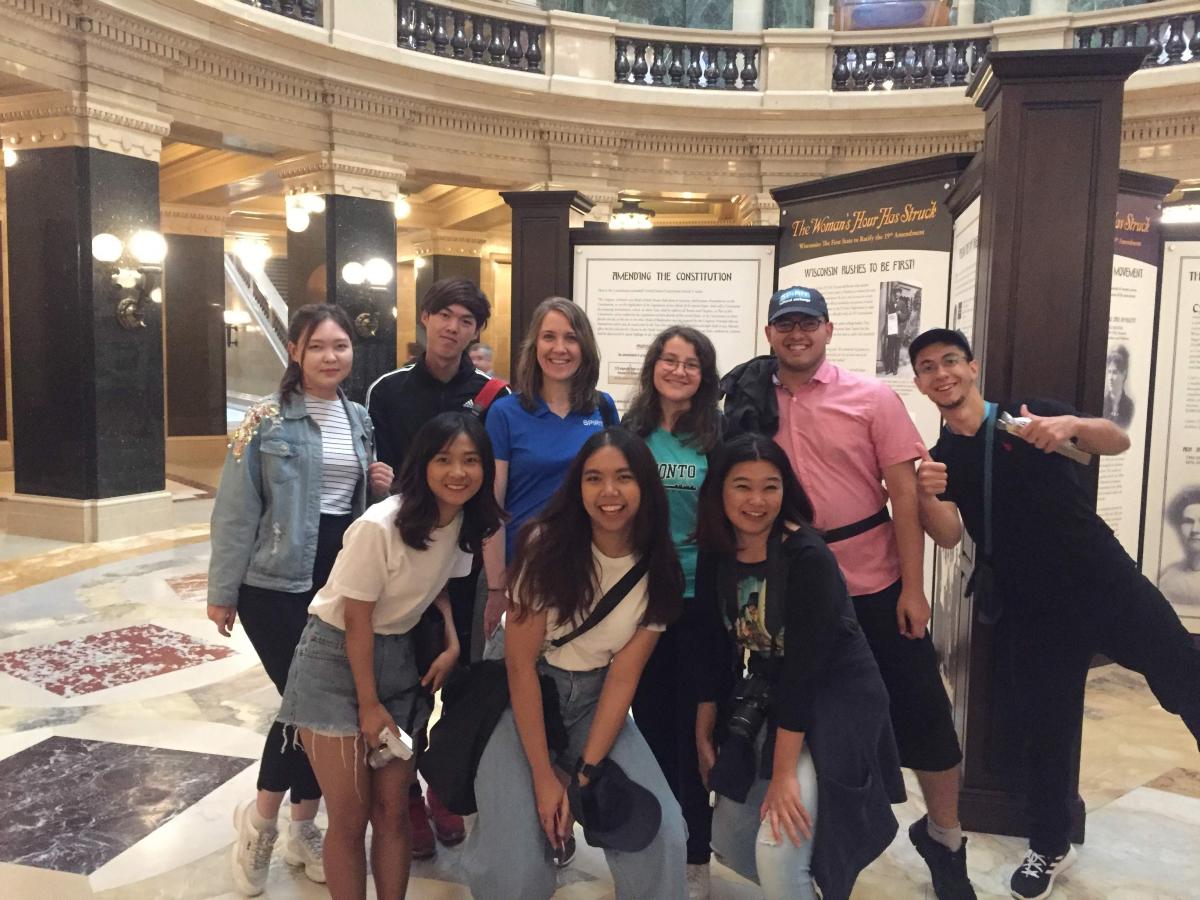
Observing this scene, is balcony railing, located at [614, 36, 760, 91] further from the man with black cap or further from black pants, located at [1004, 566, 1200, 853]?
black pants, located at [1004, 566, 1200, 853]

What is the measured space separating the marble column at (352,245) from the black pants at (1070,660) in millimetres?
8043

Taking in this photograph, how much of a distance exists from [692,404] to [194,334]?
11689mm

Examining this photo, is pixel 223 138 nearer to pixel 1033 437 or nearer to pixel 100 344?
pixel 100 344

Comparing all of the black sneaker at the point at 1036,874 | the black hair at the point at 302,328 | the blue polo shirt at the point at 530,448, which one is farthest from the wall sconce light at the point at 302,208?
the black sneaker at the point at 1036,874

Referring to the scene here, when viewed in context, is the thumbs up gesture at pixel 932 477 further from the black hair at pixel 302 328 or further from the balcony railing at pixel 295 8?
the balcony railing at pixel 295 8

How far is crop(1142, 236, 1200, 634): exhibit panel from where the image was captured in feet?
14.2

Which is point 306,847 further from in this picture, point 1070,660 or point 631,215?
point 631,215

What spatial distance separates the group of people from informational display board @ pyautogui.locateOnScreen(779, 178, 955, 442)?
1319 mm

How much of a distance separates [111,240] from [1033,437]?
7.71m

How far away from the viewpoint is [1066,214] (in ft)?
9.11

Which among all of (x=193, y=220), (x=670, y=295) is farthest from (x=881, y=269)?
(x=193, y=220)

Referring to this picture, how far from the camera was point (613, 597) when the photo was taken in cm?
224

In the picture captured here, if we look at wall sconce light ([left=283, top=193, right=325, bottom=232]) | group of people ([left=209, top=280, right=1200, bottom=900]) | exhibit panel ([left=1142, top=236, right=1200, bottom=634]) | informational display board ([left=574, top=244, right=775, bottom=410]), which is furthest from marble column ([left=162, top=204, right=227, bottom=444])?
exhibit panel ([left=1142, top=236, right=1200, bottom=634])

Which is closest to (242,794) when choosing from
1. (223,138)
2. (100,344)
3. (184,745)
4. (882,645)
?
(184,745)
